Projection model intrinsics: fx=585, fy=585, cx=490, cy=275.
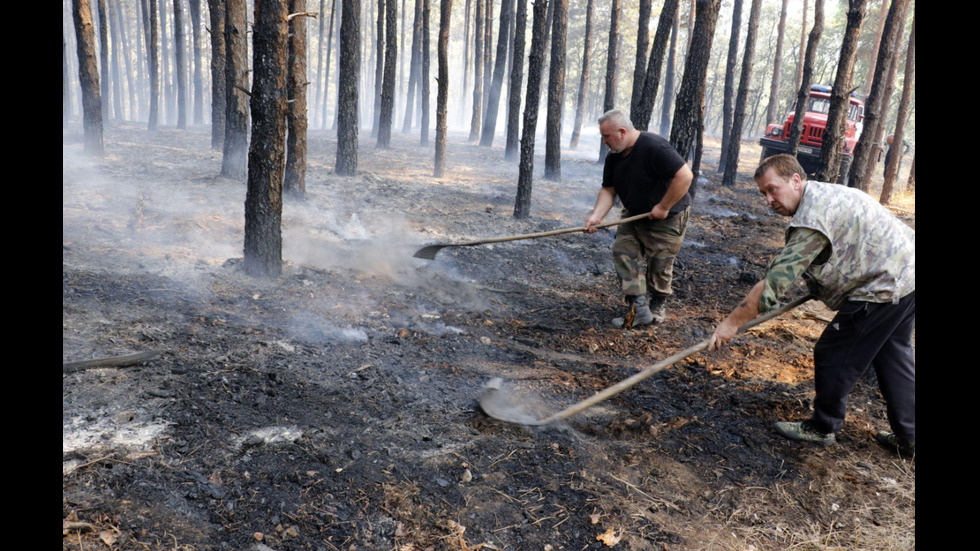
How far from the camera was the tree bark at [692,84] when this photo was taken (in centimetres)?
913

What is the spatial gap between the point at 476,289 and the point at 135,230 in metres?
4.42

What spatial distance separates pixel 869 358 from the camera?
3492 mm

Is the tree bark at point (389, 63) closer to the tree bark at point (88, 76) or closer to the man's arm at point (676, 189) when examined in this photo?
the tree bark at point (88, 76)

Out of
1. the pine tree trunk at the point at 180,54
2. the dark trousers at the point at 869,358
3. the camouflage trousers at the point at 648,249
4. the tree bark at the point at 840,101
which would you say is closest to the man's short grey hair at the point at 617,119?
the camouflage trousers at the point at 648,249

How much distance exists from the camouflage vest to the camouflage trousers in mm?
2419

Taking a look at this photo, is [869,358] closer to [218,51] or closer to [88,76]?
[88,76]

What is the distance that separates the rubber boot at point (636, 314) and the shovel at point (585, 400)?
212 centimetres

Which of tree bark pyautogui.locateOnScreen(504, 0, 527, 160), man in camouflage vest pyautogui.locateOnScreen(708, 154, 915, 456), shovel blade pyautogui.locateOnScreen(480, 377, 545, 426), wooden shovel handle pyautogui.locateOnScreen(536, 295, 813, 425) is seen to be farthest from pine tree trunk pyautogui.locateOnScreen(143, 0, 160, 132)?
man in camouflage vest pyautogui.locateOnScreen(708, 154, 915, 456)

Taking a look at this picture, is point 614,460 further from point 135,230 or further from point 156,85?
point 156,85

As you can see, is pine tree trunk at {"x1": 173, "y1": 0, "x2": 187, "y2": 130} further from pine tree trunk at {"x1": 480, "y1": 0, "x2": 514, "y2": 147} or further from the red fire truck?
the red fire truck

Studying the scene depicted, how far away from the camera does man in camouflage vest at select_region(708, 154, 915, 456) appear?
3.29 metres

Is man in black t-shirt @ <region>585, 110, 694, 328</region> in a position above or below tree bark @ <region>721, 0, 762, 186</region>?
below

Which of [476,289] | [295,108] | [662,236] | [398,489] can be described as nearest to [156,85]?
[295,108]

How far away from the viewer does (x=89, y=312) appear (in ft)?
15.4
